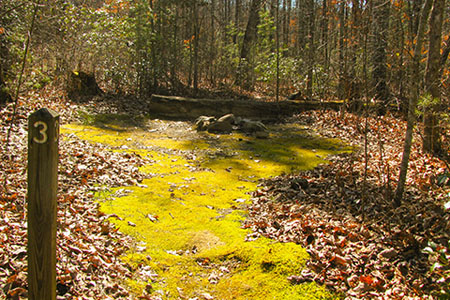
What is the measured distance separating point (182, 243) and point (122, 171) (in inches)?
108

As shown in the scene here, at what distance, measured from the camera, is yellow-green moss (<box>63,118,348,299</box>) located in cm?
359

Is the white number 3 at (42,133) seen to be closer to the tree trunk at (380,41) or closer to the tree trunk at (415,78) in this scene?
the tree trunk at (415,78)

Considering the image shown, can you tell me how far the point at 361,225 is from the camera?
4.23 meters

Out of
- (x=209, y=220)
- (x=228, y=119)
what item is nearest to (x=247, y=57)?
(x=228, y=119)

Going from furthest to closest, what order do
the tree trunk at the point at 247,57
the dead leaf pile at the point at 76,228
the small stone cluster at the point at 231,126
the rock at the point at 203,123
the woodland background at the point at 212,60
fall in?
the tree trunk at the point at 247,57, the rock at the point at 203,123, the small stone cluster at the point at 231,126, the woodland background at the point at 212,60, the dead leaf pile at the point at 76,228

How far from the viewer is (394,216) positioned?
169 inches

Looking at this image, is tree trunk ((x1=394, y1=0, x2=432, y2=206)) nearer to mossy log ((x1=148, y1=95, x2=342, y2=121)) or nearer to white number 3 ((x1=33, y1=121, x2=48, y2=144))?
white number 3 ((x1=33, y1=121, x2=48, y2=144))

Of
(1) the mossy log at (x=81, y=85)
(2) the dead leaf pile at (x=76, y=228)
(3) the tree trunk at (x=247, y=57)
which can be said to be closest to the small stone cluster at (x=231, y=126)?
(2) the dead leaf pile at (x=76, y=228)

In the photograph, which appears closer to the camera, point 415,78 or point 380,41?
point 415,78

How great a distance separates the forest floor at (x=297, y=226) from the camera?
3.25 m

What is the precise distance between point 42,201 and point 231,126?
29.4 ft

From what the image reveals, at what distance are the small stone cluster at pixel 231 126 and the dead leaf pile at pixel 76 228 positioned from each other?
12.9ft

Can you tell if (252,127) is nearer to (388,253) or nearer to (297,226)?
(297,226)

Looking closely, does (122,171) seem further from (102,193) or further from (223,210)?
(223,210)
